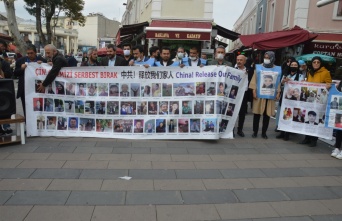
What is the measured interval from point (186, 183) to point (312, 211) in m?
1.57

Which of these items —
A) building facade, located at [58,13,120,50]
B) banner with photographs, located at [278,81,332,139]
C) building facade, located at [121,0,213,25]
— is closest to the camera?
banner with photographs, located at [278,81,332,139]

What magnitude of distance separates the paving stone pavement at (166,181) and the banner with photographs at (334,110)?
0.62 m

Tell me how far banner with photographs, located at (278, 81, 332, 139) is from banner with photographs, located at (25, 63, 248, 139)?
152cm

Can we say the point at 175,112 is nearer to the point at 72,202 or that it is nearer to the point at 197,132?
the point at 197,132

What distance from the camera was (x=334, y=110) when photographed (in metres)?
5.79

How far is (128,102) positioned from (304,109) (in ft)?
11.8

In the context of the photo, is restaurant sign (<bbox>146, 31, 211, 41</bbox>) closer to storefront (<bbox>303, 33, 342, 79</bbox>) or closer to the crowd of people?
storefront (<bbox>303, 33, 342, 79</bbox>)

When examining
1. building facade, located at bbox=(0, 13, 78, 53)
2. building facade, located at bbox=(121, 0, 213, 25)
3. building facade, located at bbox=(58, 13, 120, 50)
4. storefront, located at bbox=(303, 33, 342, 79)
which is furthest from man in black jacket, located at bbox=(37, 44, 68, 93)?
building facade, located at bbox=(58, 13, 120, 50)

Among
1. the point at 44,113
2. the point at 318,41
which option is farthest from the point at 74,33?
the point at 44,113

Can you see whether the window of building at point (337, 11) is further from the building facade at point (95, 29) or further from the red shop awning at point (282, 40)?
the building facade at point (95, 29)

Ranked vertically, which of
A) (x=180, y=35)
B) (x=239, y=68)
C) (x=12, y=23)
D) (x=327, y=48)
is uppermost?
(x=12, y=23)

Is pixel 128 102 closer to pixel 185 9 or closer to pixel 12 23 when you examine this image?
pixel 185 9

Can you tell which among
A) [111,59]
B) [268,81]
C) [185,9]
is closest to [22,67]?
[111,59]

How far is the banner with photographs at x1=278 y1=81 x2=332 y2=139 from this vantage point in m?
6.20
